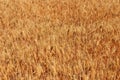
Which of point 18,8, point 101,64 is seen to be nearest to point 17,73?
point 101,64

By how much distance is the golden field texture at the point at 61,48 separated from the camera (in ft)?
8.09

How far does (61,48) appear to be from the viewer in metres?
2.82

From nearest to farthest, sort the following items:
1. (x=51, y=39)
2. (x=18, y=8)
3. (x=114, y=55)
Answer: (x=114, y=55), (x=51, y=39), (x=18, y=8)

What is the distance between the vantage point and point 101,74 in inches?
93.0

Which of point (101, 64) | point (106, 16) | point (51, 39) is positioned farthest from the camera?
point (106, 16)

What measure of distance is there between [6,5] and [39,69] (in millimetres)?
3069

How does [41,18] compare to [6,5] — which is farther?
[6,5]

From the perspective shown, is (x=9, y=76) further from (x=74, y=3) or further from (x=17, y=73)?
(x=74, y=3)

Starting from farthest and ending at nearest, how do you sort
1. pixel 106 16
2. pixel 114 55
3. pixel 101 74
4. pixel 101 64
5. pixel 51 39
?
pixel 106 16 < pixel 51 39 < pixel 114 55 < pixel 101 64 < pixel 101 74

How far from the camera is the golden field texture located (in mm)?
2467

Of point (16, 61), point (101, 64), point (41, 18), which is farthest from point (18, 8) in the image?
point (101, 64)

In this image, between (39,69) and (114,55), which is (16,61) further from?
(114,55)

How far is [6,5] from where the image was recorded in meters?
5.37

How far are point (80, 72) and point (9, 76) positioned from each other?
1.91 feet
